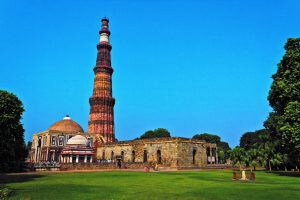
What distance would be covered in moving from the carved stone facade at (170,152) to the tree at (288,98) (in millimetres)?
13800

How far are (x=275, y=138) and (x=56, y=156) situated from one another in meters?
41.5

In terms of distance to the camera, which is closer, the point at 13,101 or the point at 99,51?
the point at 13,101

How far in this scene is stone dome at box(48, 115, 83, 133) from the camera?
192 ft

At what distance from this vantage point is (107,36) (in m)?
62.0

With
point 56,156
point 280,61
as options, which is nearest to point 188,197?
point 280,61

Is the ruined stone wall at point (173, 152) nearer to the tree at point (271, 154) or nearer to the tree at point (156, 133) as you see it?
the tree at point (271, 154)

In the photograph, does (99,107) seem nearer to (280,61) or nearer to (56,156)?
(56,156)

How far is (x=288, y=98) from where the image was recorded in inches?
918

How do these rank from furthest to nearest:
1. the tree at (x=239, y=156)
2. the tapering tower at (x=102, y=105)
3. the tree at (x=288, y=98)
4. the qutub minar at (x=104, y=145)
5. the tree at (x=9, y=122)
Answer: the tapering tower at (x=102, y=105) → the qutub minar at (x=104, y=145) → the tree at (x=239, y=156) → the tree at (x=288, y=98) → the tree at (x=9, y=122)

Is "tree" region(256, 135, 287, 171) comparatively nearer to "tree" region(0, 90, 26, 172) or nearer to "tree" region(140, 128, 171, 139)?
"tree" region(0, 90, 26, 172)

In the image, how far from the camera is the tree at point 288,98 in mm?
20969

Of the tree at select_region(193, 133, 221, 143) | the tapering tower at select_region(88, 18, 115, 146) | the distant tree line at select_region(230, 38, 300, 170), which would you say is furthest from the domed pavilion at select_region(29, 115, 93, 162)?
the tree at select_region(193, 133, 221, 143)

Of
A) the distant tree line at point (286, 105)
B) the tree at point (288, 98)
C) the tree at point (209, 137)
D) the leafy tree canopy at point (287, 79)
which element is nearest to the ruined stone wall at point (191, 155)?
the distant tree line at point (286, 105)

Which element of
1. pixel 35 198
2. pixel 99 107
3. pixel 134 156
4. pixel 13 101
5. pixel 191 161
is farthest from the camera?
pixel 99 107
